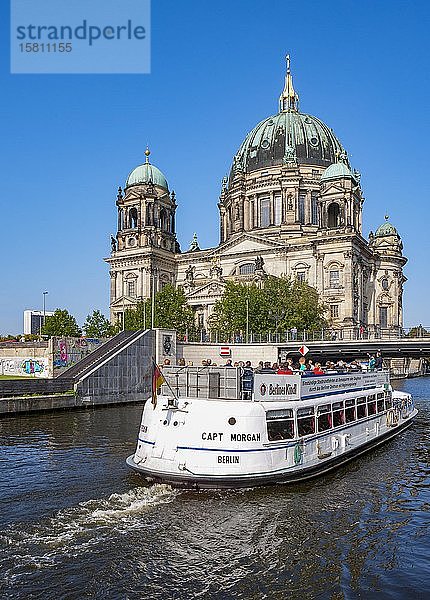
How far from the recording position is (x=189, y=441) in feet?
80.6

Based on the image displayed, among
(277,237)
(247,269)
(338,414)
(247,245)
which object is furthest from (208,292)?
(338,414)

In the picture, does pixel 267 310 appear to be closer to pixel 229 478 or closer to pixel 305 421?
pixel 305 421

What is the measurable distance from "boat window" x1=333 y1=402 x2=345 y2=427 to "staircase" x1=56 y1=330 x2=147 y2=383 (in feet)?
103

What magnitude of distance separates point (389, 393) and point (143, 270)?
87.9 m

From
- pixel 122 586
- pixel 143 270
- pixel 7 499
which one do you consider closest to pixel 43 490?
pixel 7 499

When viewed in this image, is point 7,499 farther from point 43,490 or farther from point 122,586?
point 122,586

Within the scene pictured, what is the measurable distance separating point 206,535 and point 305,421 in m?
8.90

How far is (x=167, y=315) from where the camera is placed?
333 feet

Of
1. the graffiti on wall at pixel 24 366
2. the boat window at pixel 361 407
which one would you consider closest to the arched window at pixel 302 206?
the graffiti on wall at pixel 24 366

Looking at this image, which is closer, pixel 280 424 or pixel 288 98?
pixel 280 424

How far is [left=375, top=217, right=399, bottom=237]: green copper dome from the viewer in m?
142

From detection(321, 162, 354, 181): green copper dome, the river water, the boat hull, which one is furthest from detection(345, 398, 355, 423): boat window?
detection(321, 162, 354, 181): green copper dome

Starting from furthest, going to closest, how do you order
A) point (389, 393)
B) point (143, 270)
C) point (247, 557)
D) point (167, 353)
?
point (143, 270), point (167, 353), point (389, 393), point (247, 557)

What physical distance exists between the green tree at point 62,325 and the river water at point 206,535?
3320 inches
